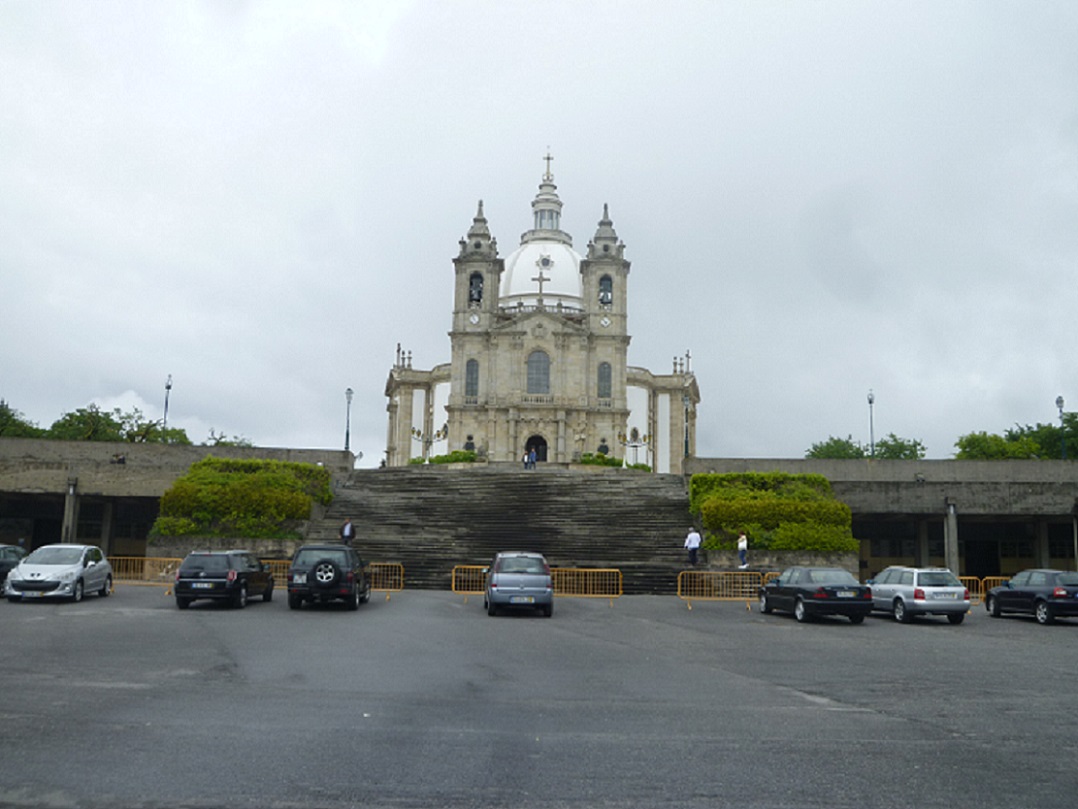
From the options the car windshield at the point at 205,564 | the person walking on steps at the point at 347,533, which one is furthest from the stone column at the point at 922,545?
the car windshield at the point at 205,564

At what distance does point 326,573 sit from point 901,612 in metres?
12.4

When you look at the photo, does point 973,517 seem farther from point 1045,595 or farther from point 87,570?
point 87,570

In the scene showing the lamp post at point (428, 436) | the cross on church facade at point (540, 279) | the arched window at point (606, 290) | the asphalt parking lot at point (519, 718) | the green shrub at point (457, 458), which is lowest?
the asphalt parking lot at point (519, 718)

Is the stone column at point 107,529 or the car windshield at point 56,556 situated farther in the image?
the stone column at point 107,529

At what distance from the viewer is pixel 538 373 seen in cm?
6819

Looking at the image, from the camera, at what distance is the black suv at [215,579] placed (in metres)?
21.1

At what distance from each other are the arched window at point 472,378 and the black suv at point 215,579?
4600 cm

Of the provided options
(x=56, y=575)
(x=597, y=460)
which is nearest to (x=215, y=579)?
(x=56, y=575)

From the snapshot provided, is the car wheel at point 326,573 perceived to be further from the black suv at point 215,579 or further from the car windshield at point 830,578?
the car windshield at point 830,578

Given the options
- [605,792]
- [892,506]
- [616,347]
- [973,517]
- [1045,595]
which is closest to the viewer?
[605,792]

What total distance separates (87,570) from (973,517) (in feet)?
102

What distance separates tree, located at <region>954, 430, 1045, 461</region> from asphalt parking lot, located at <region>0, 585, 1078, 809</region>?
153ft

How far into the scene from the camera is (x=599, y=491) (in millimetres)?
39531

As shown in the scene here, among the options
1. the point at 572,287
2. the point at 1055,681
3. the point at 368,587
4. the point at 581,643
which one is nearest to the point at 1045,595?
the point at 1055,681
